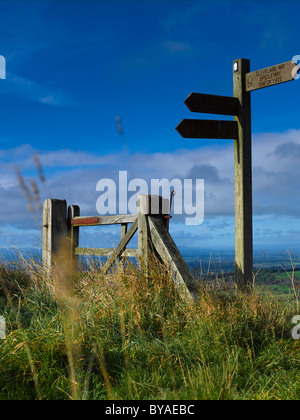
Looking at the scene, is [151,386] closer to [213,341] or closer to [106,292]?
[213,341]

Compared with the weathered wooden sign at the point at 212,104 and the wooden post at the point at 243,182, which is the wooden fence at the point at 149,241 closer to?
the wooden post at the point at 243,182

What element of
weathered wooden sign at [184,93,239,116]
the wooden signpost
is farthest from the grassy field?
weathered wooden sign at [184,93,239,116]

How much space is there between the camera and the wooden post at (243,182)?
5637mm

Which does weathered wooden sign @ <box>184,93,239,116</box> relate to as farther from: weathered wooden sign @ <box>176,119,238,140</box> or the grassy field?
the grassy field

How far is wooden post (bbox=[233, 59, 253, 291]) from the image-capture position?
222 inches

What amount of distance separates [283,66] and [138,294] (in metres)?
3.66

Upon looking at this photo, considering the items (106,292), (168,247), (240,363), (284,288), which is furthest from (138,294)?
(284,288)

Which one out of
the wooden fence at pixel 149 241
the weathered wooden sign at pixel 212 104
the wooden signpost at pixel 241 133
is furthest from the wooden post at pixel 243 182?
the wooden fence at pixel 149 241

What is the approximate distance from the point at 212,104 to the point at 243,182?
1.21 meters

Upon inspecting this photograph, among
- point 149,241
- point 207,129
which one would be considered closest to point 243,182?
point 207,129

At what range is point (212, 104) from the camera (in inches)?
216

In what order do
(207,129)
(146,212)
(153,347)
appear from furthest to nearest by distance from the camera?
(146,212) → (207,129) → (153,347)

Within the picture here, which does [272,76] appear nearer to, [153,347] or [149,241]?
[149,241]

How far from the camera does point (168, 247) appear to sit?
5.22 metres
